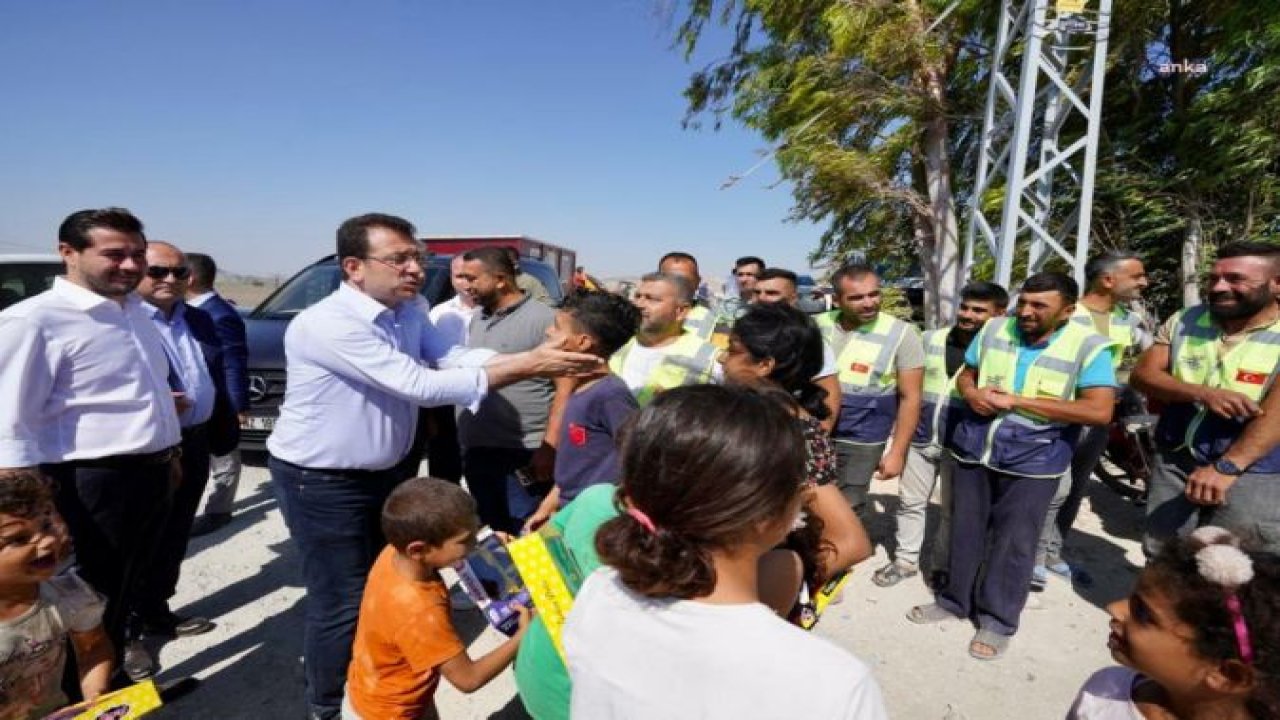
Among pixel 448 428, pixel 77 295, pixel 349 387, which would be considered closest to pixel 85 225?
pixel 77 295

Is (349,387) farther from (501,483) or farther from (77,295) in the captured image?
(501,483)

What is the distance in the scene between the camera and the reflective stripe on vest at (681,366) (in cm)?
300

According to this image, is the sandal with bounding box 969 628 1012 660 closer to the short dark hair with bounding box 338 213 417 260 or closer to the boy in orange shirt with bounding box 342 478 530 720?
the boy in orange shirt with bounding box 342 478 530 720

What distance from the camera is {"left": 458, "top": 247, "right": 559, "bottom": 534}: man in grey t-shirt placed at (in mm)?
3077

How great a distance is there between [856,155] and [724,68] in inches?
157

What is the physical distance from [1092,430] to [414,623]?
152 inches

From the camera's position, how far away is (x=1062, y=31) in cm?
551

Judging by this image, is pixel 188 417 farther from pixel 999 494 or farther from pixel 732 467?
pixel 999 494

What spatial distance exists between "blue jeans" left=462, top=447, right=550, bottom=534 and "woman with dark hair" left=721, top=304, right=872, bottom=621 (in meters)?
1.53

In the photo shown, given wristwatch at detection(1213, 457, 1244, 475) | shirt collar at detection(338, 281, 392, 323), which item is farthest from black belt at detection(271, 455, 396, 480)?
wristwatch at detection(1213, 457, 1244, 475)

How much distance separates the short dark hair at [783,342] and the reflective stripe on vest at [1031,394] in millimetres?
1457

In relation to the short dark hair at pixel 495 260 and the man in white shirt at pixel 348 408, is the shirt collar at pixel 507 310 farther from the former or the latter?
the man in white shirt at pixel 348 408

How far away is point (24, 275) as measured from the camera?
17.4ft

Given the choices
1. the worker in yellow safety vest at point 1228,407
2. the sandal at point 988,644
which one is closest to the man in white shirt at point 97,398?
the sandal at point 988,644
